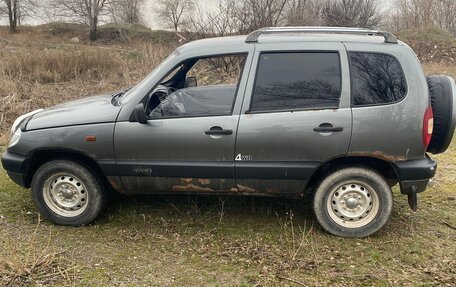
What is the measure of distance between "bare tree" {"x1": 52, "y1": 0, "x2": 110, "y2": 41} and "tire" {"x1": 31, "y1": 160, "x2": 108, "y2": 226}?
35064 mm

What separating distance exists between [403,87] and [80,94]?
965 centimetres

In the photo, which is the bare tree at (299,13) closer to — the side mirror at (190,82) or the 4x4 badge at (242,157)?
the side mirror at (190,82)

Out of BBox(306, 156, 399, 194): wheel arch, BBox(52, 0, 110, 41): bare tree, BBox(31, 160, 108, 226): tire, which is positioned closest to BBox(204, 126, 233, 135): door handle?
BBox(306, 156, 399, 194): wheel arch

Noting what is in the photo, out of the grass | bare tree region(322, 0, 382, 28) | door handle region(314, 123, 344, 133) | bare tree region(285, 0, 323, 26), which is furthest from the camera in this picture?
bare tree region(322, 0, 382, 28)

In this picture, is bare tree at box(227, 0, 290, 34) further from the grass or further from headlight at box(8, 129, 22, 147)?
headlight at box(8, 129, 22, 147)

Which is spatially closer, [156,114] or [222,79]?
[156,114]

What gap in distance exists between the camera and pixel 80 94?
38.2 ft

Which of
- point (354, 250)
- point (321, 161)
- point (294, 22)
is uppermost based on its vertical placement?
point (294, 22)

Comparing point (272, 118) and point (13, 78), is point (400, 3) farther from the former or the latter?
point (272, 118)

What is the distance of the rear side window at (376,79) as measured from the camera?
384 centimetres

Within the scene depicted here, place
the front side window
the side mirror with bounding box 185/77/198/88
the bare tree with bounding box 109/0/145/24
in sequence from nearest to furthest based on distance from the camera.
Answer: the front side window
the side mirror with bounding box 185/77/198/88
the bare tree with bounding box 109/0/145/24

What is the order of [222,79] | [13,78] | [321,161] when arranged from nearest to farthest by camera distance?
[321,161] → [222,79] → [13,78]

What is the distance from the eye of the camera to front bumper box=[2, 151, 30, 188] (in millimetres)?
4258

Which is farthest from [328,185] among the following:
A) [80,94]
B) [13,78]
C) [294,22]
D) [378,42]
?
[294,22]
